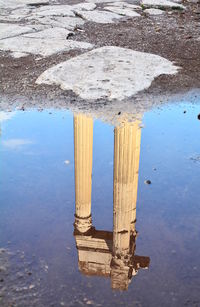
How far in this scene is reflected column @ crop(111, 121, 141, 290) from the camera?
5.72 feet

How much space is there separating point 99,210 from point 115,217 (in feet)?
0.29

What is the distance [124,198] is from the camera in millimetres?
2104

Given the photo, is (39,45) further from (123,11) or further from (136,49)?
(123,11)

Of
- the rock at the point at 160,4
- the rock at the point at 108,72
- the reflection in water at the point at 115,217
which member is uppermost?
the rock at the point at 108,72

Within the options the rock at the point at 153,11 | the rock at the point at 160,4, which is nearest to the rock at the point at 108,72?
the rock at the point at 153,11

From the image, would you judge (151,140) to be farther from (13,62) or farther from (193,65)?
(13,62)

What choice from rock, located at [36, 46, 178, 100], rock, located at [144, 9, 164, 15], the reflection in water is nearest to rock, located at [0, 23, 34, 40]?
rock, located at [36, 46, 178, 100]

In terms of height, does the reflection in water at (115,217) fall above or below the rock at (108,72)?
below

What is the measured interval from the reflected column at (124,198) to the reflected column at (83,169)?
0.13m

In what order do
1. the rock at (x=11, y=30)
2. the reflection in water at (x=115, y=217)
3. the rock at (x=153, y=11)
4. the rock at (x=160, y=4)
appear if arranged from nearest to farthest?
the reflection in water at (x=115, y=217), the rock at (x=11, y=30), the rock at (x=153, y=11), the rock at (x=160, y=4)

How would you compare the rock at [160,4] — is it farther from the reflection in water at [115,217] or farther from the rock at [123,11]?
the reflection in water at [115,217]

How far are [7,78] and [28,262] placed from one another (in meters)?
2.18

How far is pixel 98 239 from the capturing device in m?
1.92

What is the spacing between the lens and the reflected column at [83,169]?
192 centimetres
